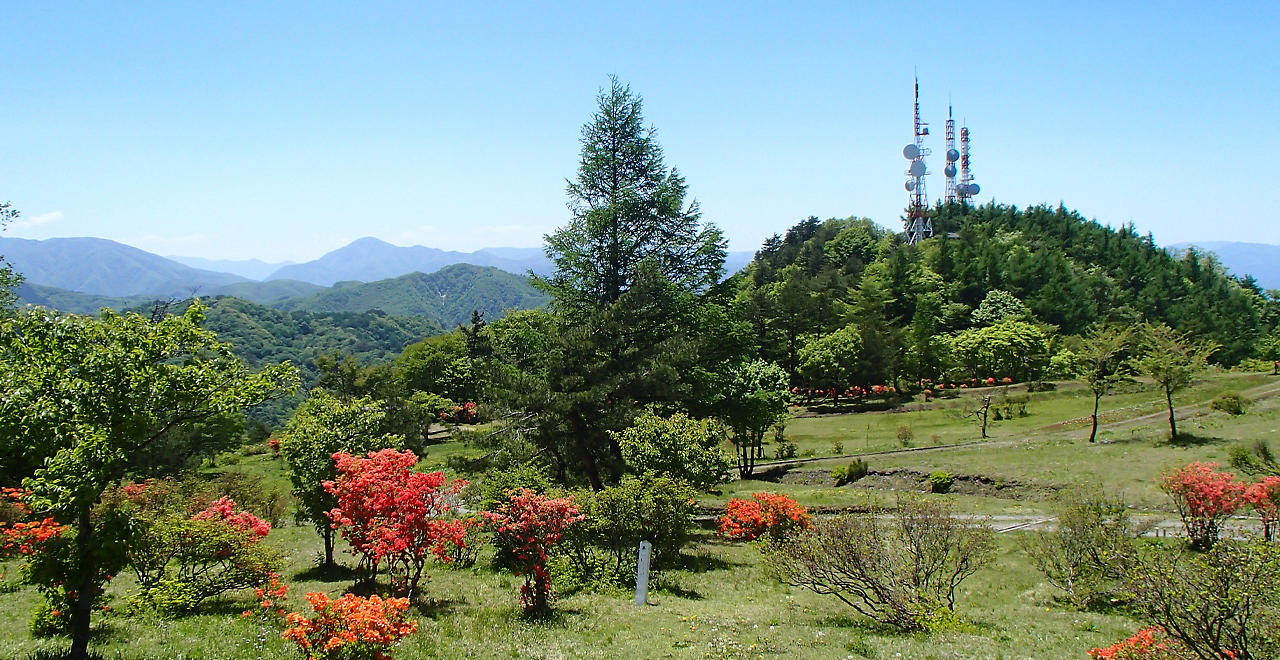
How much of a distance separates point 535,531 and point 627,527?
3.39 meters

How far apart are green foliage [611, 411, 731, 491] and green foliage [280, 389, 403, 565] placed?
6.92 m

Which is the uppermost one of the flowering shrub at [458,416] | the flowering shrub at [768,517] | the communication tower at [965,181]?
the communication tower at [965,181]

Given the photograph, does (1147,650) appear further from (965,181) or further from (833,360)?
(965,181)

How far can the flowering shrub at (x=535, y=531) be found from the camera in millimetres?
12180

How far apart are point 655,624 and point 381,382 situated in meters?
66.0

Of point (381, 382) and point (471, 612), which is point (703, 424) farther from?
point (381, 382)

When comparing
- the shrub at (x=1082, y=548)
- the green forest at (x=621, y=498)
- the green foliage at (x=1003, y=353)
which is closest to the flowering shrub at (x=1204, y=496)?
the green forest at (x=621, y=498)

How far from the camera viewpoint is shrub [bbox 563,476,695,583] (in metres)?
14.8

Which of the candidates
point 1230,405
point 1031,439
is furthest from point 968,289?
point 1031,439

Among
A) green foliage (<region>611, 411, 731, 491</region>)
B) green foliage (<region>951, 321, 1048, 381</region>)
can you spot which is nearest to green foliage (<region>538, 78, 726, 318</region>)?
green foliage (<region>611, 411, 731, 491</region>)

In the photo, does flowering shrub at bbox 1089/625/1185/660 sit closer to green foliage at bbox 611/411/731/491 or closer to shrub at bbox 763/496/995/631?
shrub at bbox 763/496/995/631

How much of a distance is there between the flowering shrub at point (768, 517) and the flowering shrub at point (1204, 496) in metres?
8.78

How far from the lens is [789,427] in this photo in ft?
164

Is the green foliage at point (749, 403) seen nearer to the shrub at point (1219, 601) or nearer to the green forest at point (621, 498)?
the green forest at point (621, 498)
